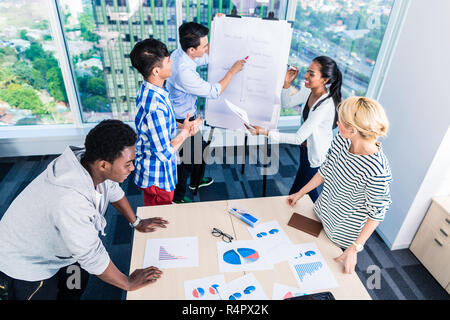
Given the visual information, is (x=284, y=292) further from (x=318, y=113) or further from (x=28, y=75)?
(x=28, y=75)

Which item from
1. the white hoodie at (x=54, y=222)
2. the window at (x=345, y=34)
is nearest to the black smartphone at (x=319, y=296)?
the white hoodie at (x=54, y=222)

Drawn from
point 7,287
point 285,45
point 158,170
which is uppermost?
point 285,45

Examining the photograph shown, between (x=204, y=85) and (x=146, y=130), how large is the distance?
2.45 ft

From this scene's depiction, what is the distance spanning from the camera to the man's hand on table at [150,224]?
1.63 m

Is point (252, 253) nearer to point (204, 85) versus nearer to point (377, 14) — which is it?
point (204, 85)

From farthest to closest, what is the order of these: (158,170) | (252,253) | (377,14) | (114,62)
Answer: (114,62)
(377,14)
(158,170)
(252,253)

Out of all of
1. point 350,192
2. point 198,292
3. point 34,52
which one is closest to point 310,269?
point 350,192

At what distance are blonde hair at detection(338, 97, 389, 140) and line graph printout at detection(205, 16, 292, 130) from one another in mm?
1198

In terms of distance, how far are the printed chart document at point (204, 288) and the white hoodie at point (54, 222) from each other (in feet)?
1.32

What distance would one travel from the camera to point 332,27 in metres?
3.62

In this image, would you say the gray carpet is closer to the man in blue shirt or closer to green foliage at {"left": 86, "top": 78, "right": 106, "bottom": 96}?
the man in blue shirt

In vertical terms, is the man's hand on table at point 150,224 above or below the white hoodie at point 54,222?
below

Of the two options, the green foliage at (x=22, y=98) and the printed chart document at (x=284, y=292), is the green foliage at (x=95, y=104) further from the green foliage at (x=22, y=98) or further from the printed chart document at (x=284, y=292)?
the printed chart document at (x=284, y=292)
